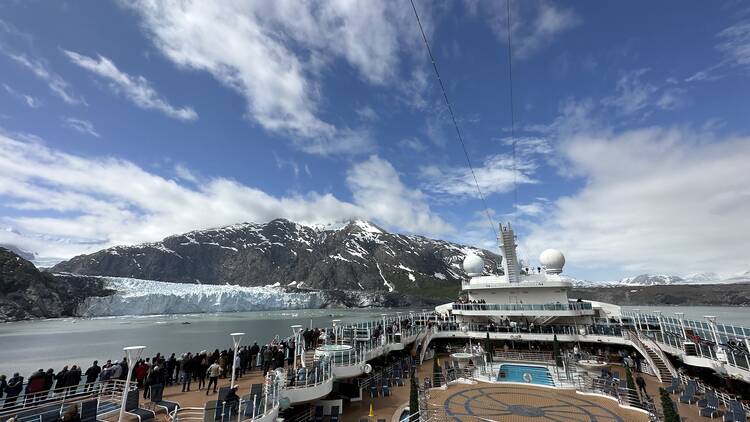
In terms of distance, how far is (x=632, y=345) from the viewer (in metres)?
27.9

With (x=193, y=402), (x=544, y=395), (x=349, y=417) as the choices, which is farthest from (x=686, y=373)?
(x=193, y=402)

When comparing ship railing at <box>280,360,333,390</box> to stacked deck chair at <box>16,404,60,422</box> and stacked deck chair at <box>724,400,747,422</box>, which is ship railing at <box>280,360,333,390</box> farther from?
stacked deck chair at <box>724,400,747,422</box>

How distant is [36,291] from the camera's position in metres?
120

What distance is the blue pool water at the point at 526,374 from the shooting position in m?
23.3

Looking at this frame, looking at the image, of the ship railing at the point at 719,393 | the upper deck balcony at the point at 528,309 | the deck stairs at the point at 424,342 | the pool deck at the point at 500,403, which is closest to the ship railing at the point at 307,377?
the pool deck at the point at 500,403

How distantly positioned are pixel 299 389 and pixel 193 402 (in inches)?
165

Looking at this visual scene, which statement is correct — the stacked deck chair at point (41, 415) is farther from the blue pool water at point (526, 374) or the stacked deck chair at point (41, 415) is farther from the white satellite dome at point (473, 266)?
the white satellite dome at point (473, 266)

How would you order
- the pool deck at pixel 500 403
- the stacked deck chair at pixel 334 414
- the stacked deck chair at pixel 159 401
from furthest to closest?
the stacked deck chair at pixel 334 414, the pool deck at pixel 500 403, the stacked deck chair at pixel 159 401

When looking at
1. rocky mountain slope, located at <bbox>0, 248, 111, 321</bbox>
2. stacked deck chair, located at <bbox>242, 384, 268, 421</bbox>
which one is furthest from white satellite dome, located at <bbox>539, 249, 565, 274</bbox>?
rocky mountain slope, located at <bbox>0, 248, 111, 321</bbox>

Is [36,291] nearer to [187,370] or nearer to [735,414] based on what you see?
[187,370]

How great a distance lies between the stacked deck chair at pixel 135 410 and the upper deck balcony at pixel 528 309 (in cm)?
2890

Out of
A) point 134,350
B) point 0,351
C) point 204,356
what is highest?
point 134,350

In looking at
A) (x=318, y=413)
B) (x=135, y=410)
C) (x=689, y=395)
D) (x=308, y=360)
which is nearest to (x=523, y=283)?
(x=689, y=395)

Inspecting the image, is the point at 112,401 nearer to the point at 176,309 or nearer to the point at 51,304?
the point at 176,309
